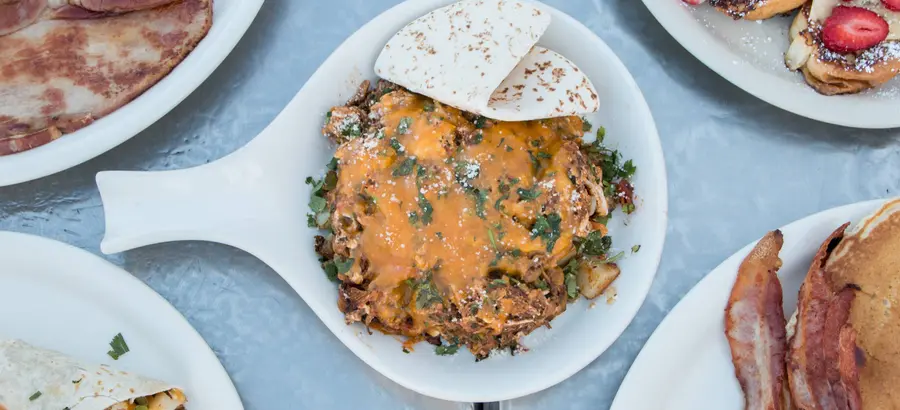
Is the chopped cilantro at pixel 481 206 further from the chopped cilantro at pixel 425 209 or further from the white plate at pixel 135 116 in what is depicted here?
the white plate at pixel 135 116

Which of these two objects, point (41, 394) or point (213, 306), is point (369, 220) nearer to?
point (213, 306)

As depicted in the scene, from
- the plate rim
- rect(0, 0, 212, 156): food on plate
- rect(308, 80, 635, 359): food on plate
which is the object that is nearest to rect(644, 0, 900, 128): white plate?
the plate rim

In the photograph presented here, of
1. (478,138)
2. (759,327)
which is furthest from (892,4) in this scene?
(478,138)

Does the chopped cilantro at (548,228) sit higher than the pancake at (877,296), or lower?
higher

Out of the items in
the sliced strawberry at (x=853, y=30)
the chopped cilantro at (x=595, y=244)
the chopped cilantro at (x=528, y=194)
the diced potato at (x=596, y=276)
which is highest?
the sliced strawberry at (x=853, y=30)

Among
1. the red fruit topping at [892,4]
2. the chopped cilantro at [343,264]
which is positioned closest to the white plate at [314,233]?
the chopped cilantro at [343,264]

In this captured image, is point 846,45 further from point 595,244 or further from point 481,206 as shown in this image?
point 481,206

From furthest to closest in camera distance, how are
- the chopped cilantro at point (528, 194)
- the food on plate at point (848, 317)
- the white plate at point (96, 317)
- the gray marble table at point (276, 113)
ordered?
the gray marble table at point (276, 113), the white plate at point (96, 317), the food on plate at point (848, 317), the chopped cilantro at point (528, 194)
